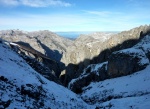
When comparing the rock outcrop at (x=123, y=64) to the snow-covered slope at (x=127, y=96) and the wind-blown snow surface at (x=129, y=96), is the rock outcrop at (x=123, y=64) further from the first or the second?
the snow-covered slope at (x=127, y=96)

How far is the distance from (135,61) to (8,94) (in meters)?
30.9

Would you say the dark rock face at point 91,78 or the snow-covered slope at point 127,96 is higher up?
the snow-covered slope at point 127,96

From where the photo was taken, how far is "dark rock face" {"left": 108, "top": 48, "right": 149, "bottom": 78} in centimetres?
4183

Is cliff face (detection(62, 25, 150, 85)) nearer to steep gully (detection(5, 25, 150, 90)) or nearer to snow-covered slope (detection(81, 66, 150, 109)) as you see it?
steep gully (detection(5, 25, 150, 90))

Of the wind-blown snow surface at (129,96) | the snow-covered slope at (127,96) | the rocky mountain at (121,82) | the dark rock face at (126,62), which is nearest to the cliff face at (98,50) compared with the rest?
the rocky mountain at (121,82)

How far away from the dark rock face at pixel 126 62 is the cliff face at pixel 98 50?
26.8 metres

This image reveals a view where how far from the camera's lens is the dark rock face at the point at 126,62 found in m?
41.8

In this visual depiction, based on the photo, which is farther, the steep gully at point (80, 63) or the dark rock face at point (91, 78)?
the steep gully at point (80, 63)

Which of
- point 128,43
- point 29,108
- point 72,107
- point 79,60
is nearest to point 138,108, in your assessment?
point 72,107

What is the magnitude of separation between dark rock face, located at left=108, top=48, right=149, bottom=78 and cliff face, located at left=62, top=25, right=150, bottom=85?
26.8 metres

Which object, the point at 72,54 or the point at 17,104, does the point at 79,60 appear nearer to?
the point at 72,54

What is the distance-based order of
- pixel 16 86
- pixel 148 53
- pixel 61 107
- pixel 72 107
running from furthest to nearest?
pixel 148 53 < pixel 72 107 < pixel 61 107 < pixel 16 86

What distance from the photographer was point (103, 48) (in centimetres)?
8838

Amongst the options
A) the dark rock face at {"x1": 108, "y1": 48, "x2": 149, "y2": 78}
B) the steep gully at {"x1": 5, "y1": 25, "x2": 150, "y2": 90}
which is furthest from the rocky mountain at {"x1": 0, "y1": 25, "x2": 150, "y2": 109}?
the steep gully at {"x1": 5, "y1": 25, "x2": 150, "y2": 90}
